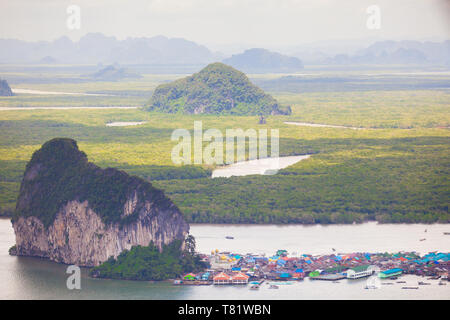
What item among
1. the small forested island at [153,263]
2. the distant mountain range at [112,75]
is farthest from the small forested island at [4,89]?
the small forested island at [153,263]

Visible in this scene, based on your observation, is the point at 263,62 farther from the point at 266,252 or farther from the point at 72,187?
the point at 266,252

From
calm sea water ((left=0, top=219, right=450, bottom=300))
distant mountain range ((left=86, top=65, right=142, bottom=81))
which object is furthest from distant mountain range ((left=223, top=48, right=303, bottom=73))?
calm sea water ((left=0, top=219, right=450, bottom=300))


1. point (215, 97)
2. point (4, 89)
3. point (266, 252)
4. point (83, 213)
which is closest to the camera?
point (83, 213)

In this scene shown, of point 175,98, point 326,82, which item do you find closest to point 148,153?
point 175,98

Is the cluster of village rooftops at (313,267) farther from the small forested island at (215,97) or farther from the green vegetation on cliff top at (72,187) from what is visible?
the small forested island at (215,97)

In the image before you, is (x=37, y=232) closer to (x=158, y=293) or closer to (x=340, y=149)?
(x=158, y=293)

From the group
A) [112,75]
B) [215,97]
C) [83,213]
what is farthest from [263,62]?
[83,213]
